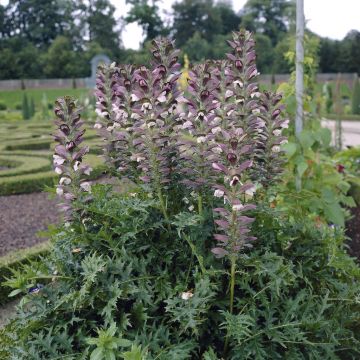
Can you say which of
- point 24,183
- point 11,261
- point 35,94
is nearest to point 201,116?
point 11,261

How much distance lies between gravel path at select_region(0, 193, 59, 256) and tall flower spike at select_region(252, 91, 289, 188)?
294 cm

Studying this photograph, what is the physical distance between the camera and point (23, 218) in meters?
6.34

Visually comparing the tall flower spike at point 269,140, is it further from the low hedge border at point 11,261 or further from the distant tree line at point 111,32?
the distant tree line at point 111,32

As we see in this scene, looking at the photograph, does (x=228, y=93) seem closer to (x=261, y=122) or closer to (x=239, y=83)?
(x=239, y=83)

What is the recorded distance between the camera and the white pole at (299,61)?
3852 millimetres

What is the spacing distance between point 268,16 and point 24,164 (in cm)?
5894

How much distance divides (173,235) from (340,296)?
2.78 ft

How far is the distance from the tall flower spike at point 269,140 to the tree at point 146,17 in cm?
5615

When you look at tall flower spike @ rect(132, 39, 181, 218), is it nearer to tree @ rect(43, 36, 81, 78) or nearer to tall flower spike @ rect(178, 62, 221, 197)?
tall flower spike @ rect(178, 62, 221, 197)

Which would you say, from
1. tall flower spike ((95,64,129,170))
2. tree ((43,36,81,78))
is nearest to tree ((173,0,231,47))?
tree ((43,36,81,78))

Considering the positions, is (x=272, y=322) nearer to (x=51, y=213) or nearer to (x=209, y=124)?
(x=209, y=124)

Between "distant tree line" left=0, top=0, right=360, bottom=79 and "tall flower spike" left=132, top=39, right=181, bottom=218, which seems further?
"distant tree line" left=0, top=0, right=360, bottom=79

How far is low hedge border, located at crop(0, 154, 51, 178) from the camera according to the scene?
817cm

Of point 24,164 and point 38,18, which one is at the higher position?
point 38,18
